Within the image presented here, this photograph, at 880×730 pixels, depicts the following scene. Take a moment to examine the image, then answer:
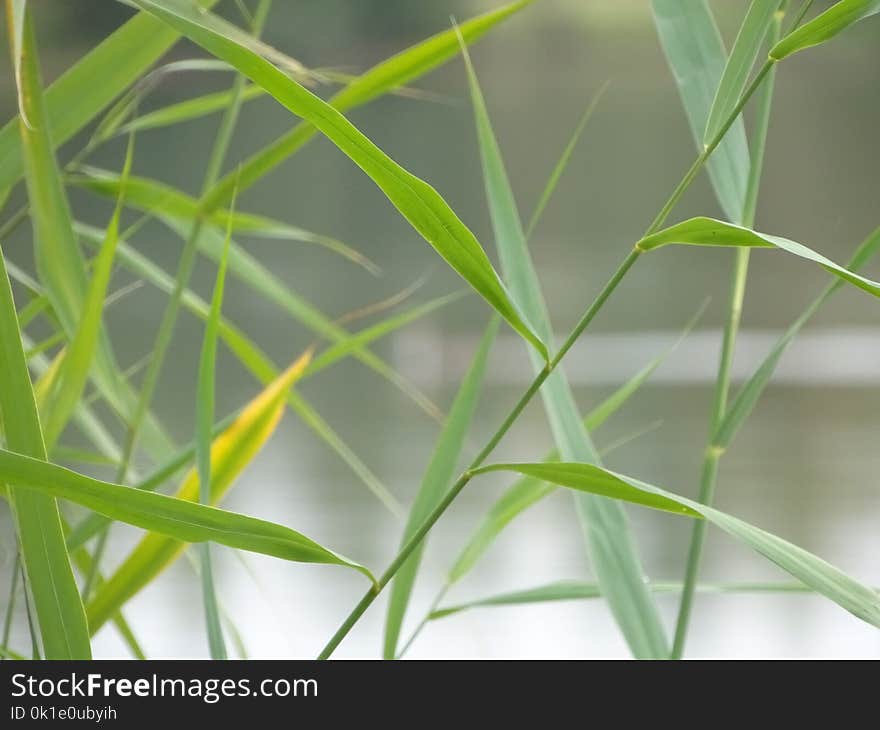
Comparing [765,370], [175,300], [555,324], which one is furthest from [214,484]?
[555,324]

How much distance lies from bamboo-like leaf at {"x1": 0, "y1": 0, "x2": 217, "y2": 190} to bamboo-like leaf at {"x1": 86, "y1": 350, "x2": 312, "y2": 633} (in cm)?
10

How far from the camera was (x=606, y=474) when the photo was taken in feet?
0.72

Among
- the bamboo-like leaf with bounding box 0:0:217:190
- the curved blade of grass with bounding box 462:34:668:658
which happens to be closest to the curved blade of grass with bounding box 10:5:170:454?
the bamboo-like leaf with bounding box 0:0:217:190

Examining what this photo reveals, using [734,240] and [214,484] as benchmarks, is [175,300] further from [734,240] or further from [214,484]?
[734,240]

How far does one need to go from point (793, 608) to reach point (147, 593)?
0.94 meters

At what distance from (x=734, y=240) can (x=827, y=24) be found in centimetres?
5

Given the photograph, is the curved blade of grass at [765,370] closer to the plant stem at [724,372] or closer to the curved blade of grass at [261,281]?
the plant stem at [724,372]

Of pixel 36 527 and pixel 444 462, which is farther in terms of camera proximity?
pixel 444 462

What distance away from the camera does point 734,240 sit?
0.21 meters

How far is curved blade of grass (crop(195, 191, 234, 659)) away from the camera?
29 cm

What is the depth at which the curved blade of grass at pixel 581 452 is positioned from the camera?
31cm

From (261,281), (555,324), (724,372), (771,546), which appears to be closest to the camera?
(771,546)

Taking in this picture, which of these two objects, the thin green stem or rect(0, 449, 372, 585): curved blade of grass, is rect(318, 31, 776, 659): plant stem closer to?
rect(0, 449, 372, 585): curved blade of grass
